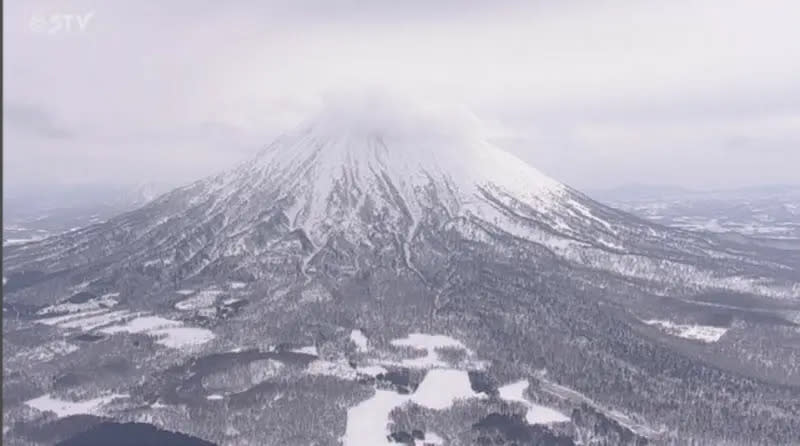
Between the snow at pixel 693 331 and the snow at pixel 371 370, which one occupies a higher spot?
the snow at pixel 693 331

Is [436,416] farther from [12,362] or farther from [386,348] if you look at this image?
[12,362]

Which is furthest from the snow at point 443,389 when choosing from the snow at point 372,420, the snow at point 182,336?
the snow at point 182,336

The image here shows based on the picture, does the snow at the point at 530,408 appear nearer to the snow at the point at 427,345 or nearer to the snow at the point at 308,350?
Result: the snow at the point at 427,345

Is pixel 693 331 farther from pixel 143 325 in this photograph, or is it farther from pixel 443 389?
pixel 143 325

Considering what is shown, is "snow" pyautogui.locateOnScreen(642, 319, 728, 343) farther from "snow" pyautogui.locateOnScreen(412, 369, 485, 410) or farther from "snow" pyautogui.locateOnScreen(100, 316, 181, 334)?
"snow" pyautogui.locateOnScreen(100, 316, 181, 334)

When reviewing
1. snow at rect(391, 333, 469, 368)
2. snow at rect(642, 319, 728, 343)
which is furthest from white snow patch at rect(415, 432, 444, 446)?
snow at rect(642, 319, 728, 343)
